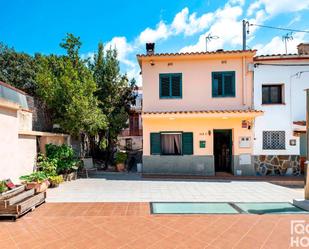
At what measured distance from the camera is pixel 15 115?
8.15 m

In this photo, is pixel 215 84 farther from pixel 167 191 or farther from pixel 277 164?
pixel 167 191

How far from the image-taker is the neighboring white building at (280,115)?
41.6 feet

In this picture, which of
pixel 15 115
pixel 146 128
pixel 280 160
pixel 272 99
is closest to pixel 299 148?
pixel 280 160

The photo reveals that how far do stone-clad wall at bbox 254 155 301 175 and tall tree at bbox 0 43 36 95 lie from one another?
2105 centimetres

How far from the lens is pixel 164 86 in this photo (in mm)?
13156

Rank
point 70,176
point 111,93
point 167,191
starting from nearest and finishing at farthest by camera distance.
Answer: point 167,191 → point 70,176 → point 111,93

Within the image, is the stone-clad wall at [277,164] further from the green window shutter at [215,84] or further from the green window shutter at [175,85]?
the green window shutter at [175,85]

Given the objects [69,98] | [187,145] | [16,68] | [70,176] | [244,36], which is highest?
[244,36]

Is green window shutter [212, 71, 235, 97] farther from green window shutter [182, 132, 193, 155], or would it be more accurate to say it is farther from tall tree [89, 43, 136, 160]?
tall tree [89, 43, 136, 160]

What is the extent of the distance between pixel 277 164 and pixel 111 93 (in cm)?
1120


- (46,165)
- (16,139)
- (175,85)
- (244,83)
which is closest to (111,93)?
(175,85)

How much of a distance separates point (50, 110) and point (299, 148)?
46.5 ft

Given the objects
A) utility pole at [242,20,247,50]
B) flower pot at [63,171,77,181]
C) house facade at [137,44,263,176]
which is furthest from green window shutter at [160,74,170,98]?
utility pole at [242,20,247,50]

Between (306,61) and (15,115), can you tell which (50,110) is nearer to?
(15,115)
